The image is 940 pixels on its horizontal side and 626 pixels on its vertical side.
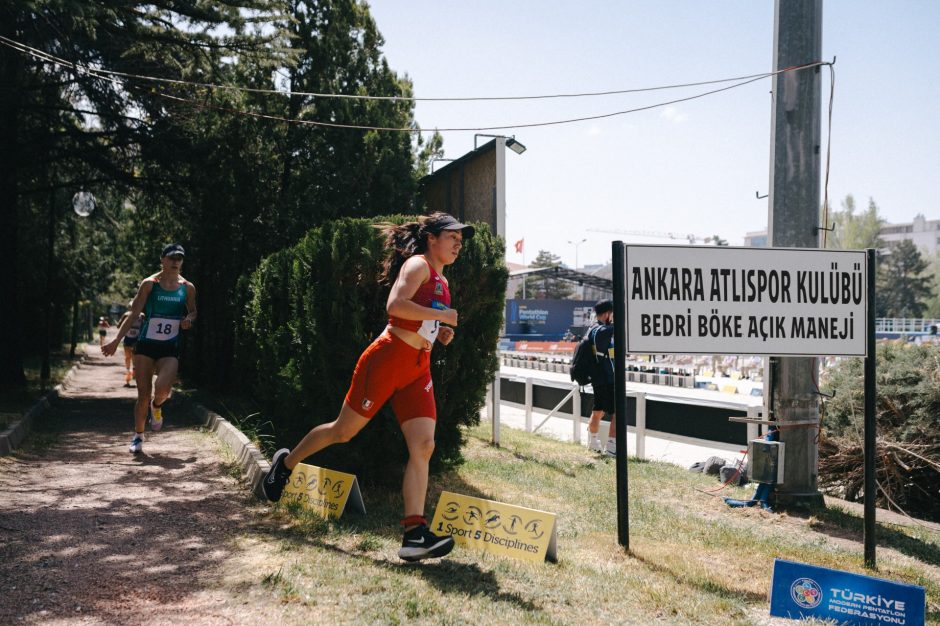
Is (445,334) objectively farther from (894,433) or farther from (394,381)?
(894,433)

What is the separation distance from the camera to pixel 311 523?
4828 mm

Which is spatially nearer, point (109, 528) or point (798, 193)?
point (109, 528)

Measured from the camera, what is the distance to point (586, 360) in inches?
374

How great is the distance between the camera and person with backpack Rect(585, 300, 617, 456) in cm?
934

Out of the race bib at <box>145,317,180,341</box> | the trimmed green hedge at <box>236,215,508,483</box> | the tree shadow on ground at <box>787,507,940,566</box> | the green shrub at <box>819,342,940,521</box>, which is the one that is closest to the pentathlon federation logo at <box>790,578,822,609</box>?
the tree shadow on ground at <box>787,507,940,566</box>

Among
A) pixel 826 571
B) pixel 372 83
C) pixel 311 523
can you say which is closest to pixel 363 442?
pixel 311 523

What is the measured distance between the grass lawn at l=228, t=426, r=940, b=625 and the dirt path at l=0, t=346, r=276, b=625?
0.25 m

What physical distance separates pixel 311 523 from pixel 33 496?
96.2 inches

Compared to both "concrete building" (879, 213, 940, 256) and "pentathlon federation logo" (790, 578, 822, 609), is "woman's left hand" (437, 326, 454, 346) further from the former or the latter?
"concrete building" (879, 213, 940, 256)

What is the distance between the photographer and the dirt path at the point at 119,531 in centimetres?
347

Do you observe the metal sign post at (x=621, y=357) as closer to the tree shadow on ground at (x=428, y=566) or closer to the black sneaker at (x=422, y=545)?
the tree shadow on ground at (x=428, y=566)

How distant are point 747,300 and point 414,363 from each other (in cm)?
226

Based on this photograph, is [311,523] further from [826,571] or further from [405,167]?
[405,167]

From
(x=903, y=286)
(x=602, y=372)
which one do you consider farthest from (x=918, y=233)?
(x=602, y=372)
